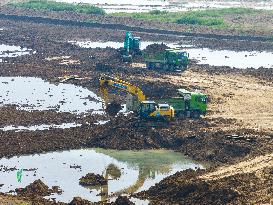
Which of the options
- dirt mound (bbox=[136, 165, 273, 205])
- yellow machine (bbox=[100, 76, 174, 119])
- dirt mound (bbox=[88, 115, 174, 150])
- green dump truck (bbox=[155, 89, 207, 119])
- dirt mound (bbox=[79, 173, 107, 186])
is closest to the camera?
dirt mound (bbox=[136, 165, 273, 205])

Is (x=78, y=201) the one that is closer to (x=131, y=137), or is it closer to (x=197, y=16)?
(x=131, y=137)

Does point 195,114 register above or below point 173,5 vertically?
above

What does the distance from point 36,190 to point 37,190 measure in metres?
0.05

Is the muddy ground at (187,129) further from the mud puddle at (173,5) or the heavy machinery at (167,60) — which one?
the mud puddle at (173,5)

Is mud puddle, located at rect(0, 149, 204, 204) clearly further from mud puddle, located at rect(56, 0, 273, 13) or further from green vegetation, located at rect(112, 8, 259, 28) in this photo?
mud puddle, located at rect(56, 0, 273, 13)

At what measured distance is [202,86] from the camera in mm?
54688

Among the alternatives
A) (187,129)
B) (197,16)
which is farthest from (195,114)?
(197,16)

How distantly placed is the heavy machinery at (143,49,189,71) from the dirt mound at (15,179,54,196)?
3095 centimetres

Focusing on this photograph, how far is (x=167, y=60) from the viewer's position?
61562 millimetres

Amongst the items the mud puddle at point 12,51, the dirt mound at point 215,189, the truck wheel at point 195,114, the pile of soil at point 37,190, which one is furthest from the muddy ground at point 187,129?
the mud puddle at point 12,51

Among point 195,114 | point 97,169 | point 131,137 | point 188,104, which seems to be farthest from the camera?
point 195,114

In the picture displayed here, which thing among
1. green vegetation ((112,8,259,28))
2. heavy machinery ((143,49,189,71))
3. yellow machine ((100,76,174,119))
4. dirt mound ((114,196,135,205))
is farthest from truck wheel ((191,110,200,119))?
green vegetation ((112,8,259,28))

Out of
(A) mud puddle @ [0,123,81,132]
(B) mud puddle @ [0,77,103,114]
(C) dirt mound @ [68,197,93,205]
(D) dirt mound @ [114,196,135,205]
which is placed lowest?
(B) mud puddle @ [0,77,103,114]

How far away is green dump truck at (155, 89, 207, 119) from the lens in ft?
143
